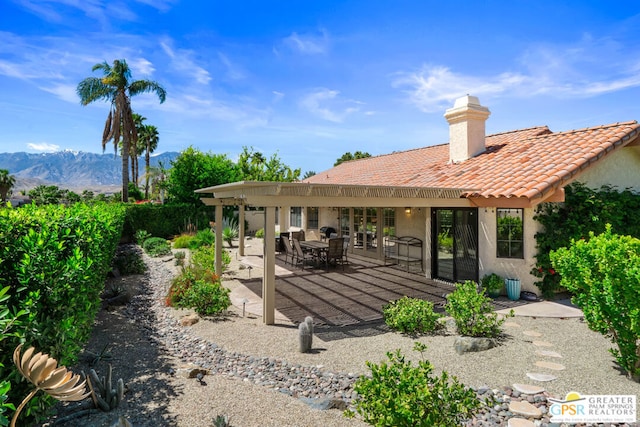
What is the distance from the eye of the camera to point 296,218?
78.0ft

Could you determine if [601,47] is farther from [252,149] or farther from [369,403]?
[252,149]

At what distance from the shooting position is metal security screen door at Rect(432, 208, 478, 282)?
34.6ft

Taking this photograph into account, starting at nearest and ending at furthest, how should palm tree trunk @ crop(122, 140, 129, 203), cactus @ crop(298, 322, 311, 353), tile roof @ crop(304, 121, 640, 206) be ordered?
cactus @ crop(298, 322, 311, 353), tile roof @ crop(304, 121, 640, 206), palm tree trunk @ crop(122, 140, 129, 203)

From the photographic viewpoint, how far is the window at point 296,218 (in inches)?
903

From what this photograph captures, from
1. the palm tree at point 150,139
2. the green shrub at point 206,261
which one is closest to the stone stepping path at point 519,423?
the green shrub at point 206,261

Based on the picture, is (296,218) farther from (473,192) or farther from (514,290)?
(514,290)

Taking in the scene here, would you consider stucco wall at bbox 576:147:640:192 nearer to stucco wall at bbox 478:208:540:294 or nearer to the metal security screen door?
stucco wall at bbox 478:208:540:294

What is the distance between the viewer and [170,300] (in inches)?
358

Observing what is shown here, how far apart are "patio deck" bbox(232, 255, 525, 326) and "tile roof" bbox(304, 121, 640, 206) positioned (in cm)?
321

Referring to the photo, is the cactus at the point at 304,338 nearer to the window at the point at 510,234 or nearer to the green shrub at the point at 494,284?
the green shrub at the point at 494,284

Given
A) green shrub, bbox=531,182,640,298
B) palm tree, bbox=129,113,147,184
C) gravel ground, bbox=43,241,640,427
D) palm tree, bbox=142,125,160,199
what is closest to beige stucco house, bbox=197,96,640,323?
green shrub, bbox=531,182,640,298

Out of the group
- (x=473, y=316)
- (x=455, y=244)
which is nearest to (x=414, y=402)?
(x=473, y=316)

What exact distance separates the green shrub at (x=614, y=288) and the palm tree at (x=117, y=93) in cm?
2906

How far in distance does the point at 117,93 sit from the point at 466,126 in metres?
25.9
